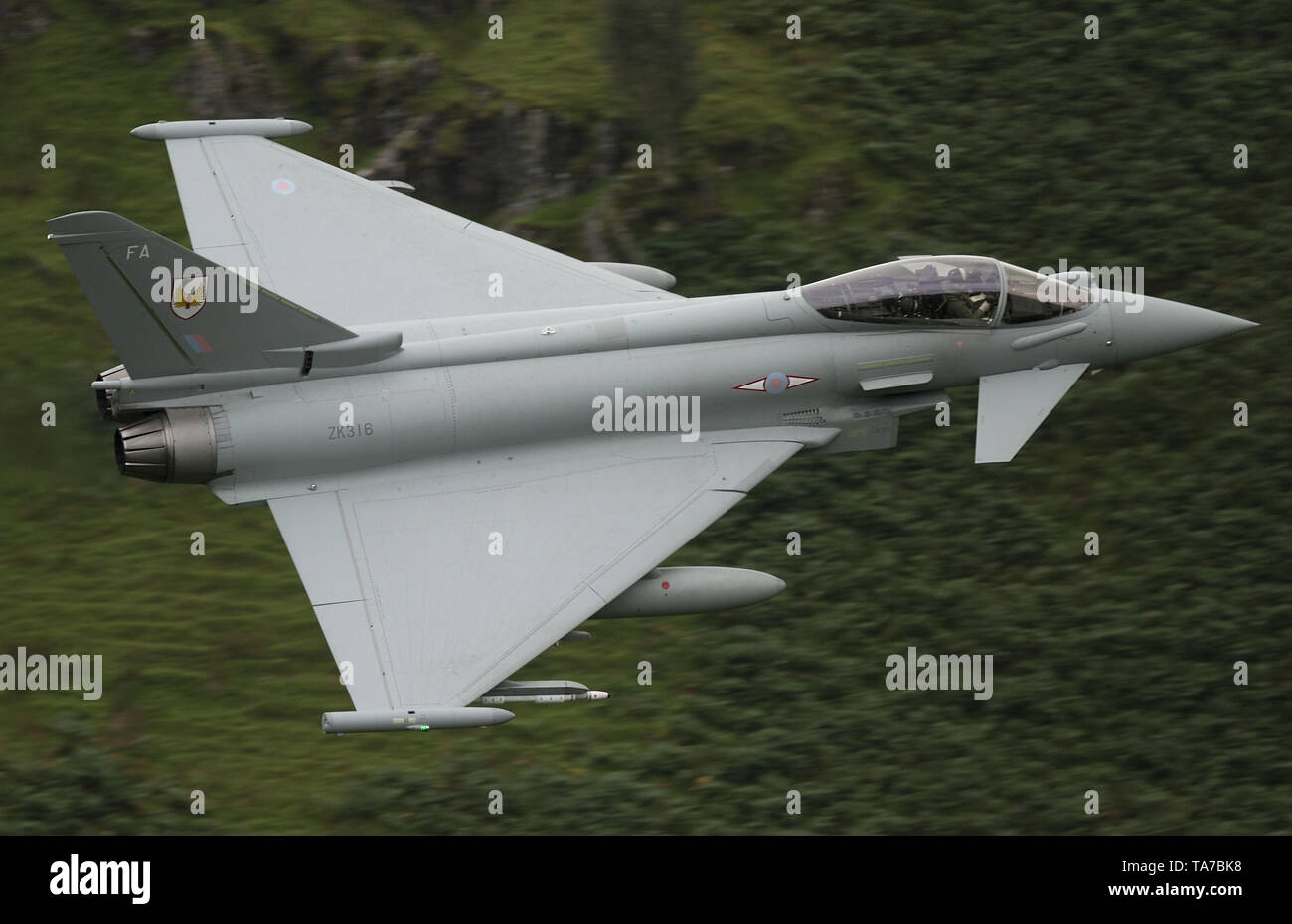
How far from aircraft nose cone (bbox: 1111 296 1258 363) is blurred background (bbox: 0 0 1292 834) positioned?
2.94 metres

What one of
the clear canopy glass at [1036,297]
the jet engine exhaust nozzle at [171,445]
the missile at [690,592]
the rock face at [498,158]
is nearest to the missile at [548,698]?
the missile at [690,592]

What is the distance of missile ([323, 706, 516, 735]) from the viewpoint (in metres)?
16.0

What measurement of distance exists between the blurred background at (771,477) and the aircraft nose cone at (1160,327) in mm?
2937

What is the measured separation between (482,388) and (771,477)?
5.69 m

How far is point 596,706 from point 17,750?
21.8 feet

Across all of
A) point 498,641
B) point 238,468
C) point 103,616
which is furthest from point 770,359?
point 103,616

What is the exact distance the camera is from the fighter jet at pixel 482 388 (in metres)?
17.0

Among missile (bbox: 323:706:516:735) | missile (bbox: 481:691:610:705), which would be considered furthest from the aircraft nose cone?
missile (bbox: 323:706:516:735)

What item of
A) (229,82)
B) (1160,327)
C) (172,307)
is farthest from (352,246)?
(1160,327)

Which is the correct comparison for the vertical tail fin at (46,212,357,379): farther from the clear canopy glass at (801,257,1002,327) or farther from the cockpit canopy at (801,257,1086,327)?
the cockpit canopy at (801,257,1086,327)

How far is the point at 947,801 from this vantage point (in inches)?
736

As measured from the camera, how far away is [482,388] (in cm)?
1780

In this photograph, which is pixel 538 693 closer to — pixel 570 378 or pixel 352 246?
pixel 570 378

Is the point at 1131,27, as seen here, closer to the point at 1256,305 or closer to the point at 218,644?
the point at 1256,305
